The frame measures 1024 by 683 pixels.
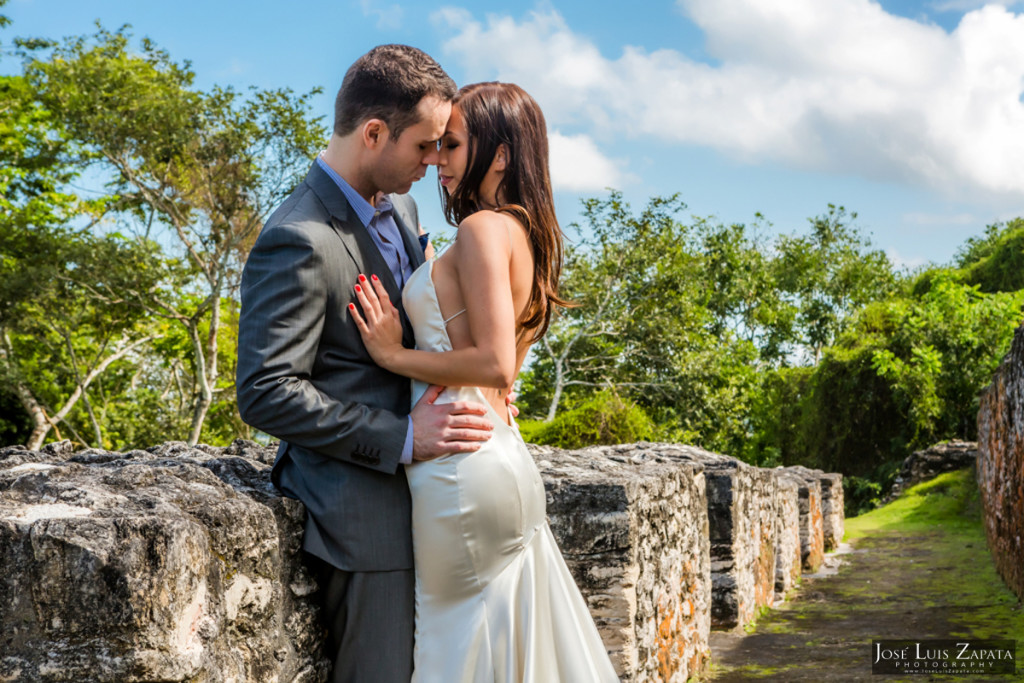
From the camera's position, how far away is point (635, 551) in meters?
3.95

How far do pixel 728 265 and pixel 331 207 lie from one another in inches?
1484

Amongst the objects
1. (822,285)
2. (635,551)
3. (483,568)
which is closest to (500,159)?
(483,568)

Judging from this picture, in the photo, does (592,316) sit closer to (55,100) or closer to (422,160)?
(55,100)

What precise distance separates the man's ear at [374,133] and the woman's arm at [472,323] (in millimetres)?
303

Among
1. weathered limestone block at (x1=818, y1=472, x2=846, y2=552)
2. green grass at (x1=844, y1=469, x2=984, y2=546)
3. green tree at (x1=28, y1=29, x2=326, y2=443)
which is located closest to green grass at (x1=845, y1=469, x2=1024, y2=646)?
green grass at (x1=844, y1=469, x2=984, y2=546)

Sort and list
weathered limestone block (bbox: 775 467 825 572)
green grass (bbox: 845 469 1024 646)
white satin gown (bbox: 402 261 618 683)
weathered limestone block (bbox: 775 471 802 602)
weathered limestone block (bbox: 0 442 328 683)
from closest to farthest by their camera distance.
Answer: weathered limestone block (bbox: 0 442 328 683), white satin gown (bbox: 402 261 618 683), green grass (bbox: 845 469 1024 646), weathered limestone block (bbox: 775 471 802 602), weathered limestone block (bbox: 775 467 825 572)

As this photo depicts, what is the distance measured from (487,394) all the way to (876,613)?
23.5 feet

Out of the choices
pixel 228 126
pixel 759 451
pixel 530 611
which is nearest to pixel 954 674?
pixel 530 611

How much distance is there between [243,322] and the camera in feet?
6.84

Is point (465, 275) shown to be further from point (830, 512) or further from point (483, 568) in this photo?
point (830, 512)

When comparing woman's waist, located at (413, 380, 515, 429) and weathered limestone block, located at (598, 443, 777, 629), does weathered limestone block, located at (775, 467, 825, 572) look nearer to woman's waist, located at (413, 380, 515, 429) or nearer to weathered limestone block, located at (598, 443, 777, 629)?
weathered limestone block, located at (598, 443, 777, 629)

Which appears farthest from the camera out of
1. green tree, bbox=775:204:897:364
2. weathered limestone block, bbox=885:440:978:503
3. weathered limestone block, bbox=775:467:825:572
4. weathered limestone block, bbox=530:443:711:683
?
green tree, bbox=775:204:897:364

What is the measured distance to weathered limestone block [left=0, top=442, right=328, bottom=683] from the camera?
161 cm

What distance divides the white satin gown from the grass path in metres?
3.68
